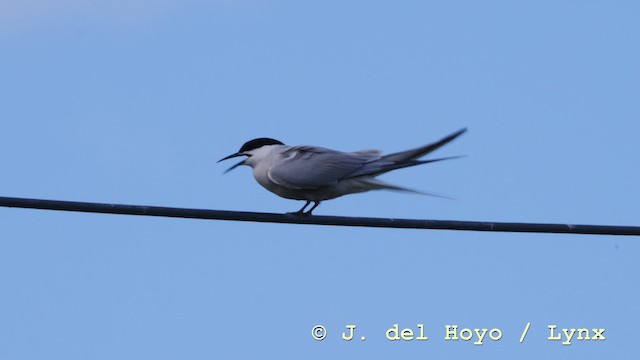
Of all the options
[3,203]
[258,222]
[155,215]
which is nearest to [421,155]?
[258,222]

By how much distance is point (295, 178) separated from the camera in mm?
8344

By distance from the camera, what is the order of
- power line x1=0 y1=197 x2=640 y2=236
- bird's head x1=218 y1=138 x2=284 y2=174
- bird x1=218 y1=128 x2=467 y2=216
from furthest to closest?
1. bird's head x1=218 y1=138 x2=284 y2=174
2. bird x1=218 y1=128 x2=467 y2=216
3. power line x1=0 y1=197 x2=640 y2=236

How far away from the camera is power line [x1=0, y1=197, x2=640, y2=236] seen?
644cm

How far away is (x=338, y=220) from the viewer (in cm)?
687

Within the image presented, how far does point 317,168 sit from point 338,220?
1.53m

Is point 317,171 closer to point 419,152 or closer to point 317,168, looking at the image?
point 317,168

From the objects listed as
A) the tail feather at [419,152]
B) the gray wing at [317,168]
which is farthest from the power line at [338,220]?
the gray wing at [317,168]

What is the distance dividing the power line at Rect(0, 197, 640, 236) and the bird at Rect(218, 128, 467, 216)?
3.43 ft

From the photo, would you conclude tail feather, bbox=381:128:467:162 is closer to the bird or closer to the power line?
the bird

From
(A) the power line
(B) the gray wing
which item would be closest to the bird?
(B) the gray wing

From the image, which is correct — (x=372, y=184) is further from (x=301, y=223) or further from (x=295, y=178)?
(x=301, y=223)

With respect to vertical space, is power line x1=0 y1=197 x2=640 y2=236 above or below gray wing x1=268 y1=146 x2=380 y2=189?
below

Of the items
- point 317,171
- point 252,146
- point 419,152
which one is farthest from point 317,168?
point 419,152

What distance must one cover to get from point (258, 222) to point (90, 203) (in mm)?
1015
